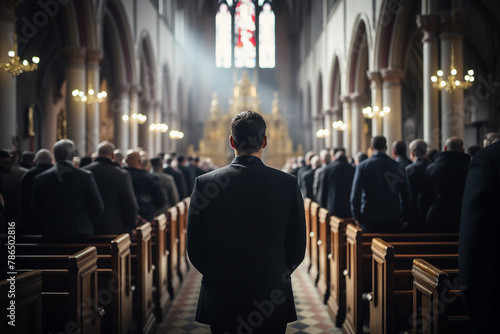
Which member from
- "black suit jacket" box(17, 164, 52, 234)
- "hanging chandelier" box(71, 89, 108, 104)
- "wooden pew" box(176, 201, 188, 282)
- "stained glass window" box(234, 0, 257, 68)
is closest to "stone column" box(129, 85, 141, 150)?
"hanging chandelier" box(71, 89, 108, 104)

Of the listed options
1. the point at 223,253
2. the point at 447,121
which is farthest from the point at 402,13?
the point at 223,253

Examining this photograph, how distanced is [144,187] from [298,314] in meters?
2.68

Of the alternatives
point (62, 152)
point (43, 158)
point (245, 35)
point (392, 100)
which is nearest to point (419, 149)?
point (62, 152)

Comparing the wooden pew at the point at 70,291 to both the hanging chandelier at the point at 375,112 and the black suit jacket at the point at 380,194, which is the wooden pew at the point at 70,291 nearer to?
the black suit jacket at the point at 380,194

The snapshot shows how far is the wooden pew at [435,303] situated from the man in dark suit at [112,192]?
11.0 feet

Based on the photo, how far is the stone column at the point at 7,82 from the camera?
308 inches

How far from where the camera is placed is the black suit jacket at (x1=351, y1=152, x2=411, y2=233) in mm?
5316

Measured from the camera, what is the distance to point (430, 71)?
10078 millimetres

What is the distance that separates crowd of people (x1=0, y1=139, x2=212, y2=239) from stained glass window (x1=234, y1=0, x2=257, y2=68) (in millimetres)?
26515

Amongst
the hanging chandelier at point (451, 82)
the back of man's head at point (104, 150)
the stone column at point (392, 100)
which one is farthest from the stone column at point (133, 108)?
the back of man's head at point (104, 150)

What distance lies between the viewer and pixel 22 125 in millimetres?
16219

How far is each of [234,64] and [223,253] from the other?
103ft

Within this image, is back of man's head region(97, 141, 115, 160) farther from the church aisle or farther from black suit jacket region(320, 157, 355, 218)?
black suit jacket region(320, 157, 355, 218)

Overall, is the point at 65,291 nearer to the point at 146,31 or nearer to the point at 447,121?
the point at 447,121
